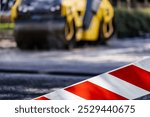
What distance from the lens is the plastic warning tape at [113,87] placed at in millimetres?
4734

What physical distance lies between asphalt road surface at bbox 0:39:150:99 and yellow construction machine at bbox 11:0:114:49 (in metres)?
0.33

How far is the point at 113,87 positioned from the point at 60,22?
955cm

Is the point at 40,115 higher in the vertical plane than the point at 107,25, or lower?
higher

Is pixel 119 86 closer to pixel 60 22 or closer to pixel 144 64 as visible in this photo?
pixel 144 64

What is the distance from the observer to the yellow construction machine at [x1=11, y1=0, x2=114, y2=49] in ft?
44.9

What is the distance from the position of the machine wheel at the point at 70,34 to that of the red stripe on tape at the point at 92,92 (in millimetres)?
9688

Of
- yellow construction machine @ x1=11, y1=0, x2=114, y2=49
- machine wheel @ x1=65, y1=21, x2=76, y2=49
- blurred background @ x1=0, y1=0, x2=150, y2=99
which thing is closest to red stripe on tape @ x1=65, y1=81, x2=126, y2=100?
blurred background @ x1=0, y1=0, x2=150, y2=99

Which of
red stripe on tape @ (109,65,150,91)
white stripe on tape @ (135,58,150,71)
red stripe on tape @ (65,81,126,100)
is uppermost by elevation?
white stripe on tape @ (135,58,150,71)

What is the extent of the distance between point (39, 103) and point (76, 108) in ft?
0.99

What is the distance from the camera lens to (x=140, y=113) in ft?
15.6

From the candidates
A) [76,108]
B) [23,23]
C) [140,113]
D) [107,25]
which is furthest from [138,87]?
[107,25]

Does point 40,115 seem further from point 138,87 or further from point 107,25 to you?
point 107,25

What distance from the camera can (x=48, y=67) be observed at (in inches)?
429

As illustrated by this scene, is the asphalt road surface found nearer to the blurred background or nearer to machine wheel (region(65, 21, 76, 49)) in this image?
the blurred background
